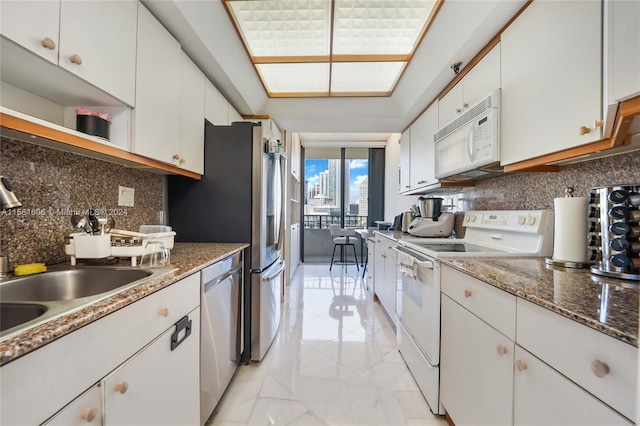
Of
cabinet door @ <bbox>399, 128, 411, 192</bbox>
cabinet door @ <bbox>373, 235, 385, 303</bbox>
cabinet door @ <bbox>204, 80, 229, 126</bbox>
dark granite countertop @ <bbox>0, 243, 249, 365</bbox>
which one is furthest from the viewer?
cabinet door @ <bbox>399, 128, 411, 192</bbox>

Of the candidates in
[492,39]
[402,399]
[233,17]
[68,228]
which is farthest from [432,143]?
[68,228]

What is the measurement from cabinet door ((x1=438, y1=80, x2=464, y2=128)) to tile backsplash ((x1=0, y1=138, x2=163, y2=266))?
2379mm

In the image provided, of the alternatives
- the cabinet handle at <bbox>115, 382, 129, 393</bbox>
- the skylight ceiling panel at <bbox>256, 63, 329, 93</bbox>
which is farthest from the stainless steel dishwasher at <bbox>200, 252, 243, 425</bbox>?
the skylight ceiling panel at <bbox>256, 63, 329, 93</bbox>

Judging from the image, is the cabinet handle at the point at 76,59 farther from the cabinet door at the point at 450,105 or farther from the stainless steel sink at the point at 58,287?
the cabinet door at the point at 450,105

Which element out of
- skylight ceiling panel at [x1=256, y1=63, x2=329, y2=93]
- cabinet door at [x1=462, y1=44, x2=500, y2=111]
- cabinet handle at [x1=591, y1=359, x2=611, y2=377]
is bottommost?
cabinet handle at [x1=591, y1=359, x2=611, y2=377]

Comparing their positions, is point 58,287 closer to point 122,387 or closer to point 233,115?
point 122,387

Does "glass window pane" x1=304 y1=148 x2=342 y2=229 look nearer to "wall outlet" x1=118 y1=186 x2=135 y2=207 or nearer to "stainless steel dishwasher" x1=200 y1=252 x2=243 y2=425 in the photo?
"stainless steel dishwasher" x1=200 y1=252 x2=243 y2=425

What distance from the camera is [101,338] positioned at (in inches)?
25.5

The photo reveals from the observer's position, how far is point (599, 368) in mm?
576

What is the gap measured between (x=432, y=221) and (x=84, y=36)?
2.60 meters

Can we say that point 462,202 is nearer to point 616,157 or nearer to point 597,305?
point 616,157

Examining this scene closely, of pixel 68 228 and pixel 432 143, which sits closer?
pixel 68 228

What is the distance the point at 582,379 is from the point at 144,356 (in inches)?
48.0

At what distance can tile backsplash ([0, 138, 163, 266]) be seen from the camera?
99cm
